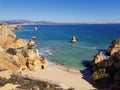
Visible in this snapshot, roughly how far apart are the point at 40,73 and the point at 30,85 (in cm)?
1250

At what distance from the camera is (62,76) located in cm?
3734

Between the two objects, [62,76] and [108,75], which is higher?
[108,75]

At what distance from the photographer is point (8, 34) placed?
51.7 meters

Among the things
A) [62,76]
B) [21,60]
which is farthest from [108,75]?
[21,60]

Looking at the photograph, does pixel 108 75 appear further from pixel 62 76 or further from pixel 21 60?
pixel 21 60

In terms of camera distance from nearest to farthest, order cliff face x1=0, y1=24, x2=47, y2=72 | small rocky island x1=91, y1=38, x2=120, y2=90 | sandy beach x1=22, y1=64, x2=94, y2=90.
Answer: small rocky island x1=91, y1=38, x2=120, y2=90 < sandy beach x1=22, y1=64, x2=94, y2=90 < cliff face x1=0, y1=24, x2=47, y2=72

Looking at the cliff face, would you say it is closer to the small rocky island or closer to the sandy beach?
the sandy beach

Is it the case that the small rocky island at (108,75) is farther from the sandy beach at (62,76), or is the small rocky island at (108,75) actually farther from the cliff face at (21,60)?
the cliff face at (21,60)

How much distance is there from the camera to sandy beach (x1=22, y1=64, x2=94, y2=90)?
32.8 m

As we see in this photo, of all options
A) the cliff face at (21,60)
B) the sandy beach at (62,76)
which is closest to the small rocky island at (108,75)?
the sandy beach at (62,76)

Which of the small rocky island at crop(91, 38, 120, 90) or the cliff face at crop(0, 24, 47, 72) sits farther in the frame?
the cliff face at crop(0, 24, 47, 72)

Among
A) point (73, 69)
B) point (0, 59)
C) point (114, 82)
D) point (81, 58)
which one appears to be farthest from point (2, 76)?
point (81, 58)

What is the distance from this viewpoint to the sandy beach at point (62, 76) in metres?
32.8

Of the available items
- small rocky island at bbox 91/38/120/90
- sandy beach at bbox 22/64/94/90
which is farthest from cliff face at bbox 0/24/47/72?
small rocky island at bbox 91/38/120/90
